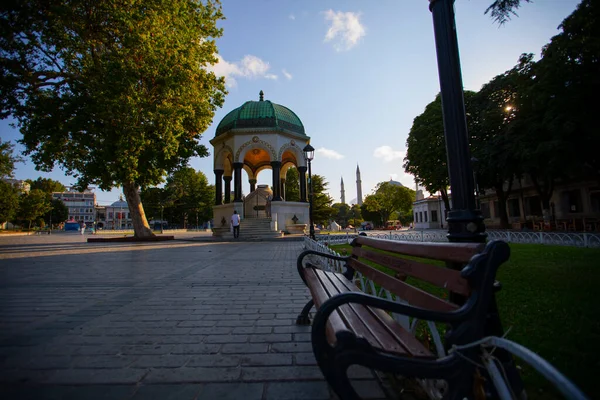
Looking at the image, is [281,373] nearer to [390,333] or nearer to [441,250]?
[390,333]

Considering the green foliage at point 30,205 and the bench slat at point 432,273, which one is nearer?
the bench slat at point 432,273

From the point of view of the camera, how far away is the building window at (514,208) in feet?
113

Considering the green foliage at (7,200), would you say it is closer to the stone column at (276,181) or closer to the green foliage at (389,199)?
the stone column at (276,181)

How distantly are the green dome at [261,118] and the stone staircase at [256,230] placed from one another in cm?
788

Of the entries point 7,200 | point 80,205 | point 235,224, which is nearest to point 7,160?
point 7,200

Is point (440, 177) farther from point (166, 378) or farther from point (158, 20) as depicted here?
point (166, 378)

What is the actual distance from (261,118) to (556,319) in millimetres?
24359

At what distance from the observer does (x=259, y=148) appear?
Result: 986 inches

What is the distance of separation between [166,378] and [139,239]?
21480 mm

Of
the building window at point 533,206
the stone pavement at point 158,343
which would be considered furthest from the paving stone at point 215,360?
the building window at point 533,206

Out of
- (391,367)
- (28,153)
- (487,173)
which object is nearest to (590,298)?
(391,367)

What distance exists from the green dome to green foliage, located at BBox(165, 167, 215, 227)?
38.1 metres

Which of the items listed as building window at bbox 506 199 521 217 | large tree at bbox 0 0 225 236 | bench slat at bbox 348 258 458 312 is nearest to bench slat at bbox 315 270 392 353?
bench slat at bbox 348 258 458 312

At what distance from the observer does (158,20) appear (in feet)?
50.7
